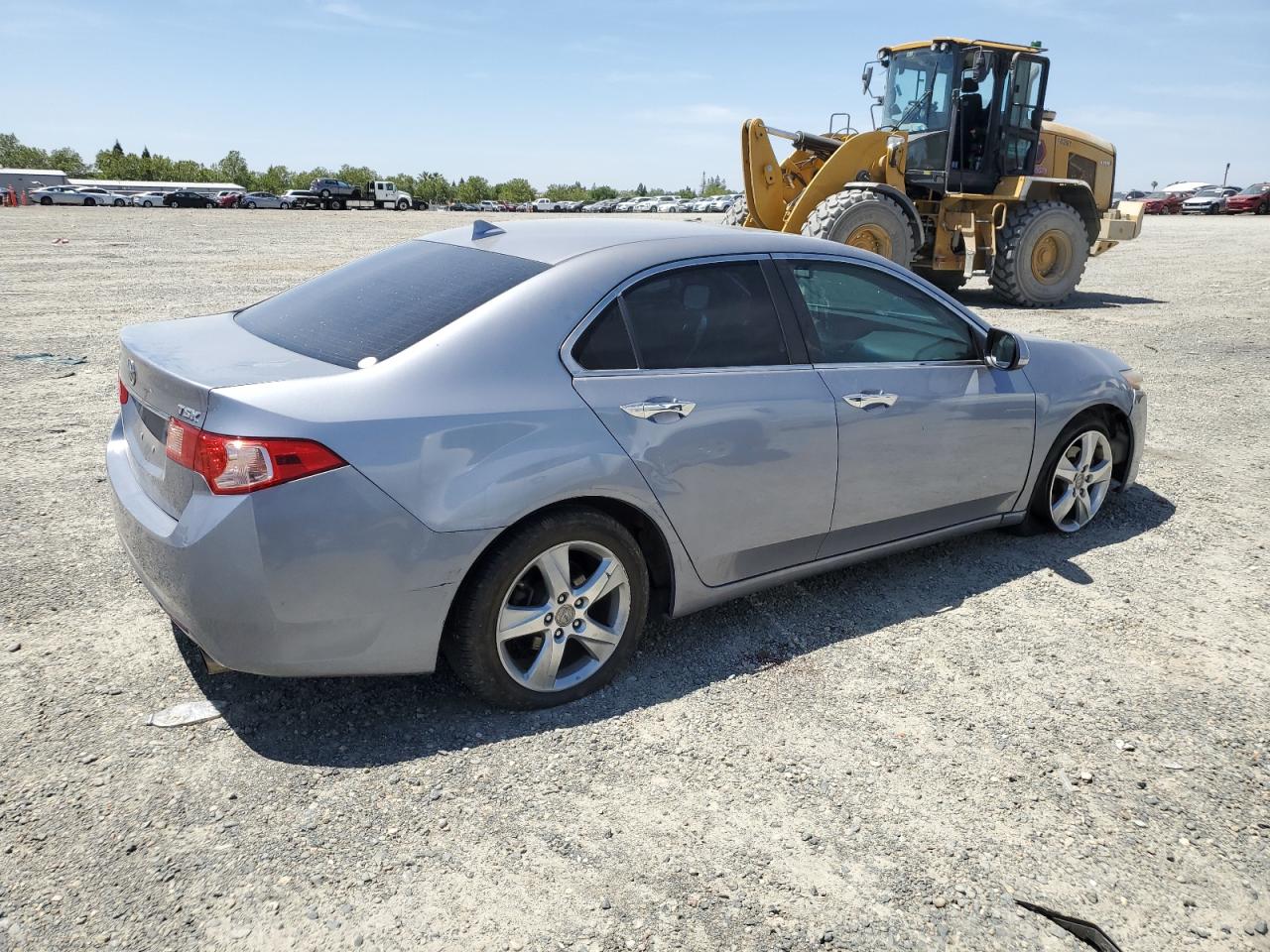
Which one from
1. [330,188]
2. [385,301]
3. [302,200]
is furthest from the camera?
[330,188]

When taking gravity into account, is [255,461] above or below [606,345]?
below

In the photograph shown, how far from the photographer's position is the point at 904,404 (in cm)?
404

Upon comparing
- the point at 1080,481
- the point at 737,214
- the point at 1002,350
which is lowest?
the point at 1080,481

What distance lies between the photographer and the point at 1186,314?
13.8m

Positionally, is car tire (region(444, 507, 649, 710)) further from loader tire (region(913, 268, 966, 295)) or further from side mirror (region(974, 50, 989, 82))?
loader tire (region(913, 268, 966, 295))

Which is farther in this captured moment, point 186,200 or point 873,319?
point 186,200

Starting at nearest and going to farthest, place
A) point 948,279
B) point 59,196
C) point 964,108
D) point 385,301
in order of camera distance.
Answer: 1. point 385,301
2. point 964,108
3. point 948,279
4. point 59,196

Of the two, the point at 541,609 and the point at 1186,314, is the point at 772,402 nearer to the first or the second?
the point at 541,609

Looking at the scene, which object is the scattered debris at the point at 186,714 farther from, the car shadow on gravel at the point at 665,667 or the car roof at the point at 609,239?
the car roof at the point at 609,239

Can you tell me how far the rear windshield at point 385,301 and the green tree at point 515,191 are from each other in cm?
13688

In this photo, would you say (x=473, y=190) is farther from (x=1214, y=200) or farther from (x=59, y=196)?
(x=1214, y=200)

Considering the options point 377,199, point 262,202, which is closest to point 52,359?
point 262,202

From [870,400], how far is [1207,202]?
5810 cm

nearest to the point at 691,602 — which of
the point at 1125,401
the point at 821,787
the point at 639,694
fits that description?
the point at 639,694
